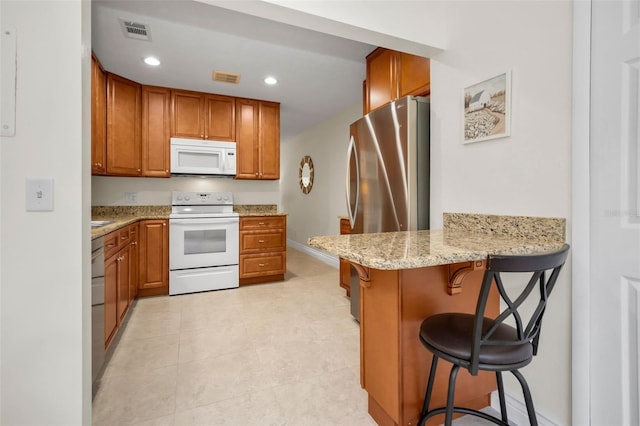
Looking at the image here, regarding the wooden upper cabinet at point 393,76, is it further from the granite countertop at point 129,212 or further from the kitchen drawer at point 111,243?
the granite countertop at point 129,212

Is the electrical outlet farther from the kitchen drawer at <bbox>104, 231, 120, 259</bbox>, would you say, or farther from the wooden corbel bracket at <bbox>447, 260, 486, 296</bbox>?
the wooden corbel bracket at <bbox>447, 260, 486, 296</bbox>

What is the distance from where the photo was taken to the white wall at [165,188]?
12.0 ft

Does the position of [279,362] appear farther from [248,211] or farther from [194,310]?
[248,211]

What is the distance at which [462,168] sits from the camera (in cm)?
182

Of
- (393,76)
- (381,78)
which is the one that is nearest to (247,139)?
(381,78)

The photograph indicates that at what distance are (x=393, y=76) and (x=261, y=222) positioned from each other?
7.65 feet

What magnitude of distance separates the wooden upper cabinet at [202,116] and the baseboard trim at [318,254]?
2.39m

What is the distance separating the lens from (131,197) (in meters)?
3.79

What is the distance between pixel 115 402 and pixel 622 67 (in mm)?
2772

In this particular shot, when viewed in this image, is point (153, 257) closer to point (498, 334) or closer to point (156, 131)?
point (156, 131)

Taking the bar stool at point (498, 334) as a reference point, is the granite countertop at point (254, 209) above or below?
above
